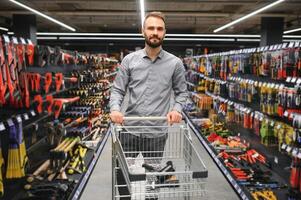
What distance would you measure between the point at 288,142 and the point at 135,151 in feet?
6.66

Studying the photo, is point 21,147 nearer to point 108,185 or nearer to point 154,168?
point 108,185

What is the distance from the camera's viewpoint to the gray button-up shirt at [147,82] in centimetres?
248

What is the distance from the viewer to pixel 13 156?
10.7ft

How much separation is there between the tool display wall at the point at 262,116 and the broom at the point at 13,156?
7.89ft

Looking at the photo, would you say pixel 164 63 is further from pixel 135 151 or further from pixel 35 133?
pixel 35 133

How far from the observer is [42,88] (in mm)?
3889

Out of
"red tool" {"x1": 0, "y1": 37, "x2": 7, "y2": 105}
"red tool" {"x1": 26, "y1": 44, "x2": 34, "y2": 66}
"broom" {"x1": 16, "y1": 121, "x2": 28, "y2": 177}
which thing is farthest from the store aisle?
"red tool" {"x1": 0, "y1": 37, "x2": 7, "y2": 105}

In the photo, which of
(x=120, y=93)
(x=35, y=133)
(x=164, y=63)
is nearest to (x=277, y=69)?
(x=164, y=63)

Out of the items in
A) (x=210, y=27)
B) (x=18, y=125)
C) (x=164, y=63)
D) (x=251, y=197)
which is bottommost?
(x=251, y=197)

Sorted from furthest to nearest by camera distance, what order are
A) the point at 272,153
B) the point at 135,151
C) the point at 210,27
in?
the point at 210,27
the point at 272,153
the point at 135,151

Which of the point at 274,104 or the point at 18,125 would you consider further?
the point at 274,104

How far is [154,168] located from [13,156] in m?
1.78

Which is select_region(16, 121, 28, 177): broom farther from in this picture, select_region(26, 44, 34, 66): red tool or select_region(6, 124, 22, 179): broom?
select_region(26, 44, 34, 66): red tool

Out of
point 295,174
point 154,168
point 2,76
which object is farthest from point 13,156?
point 295,174
